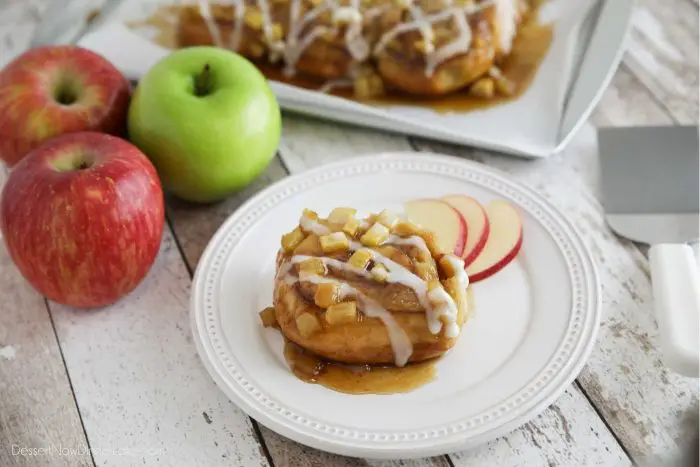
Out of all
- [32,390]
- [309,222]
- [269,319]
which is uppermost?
[309,222]

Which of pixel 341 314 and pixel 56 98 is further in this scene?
pixel 56 98

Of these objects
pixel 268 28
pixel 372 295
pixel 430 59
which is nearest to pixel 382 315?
pixel 372 295

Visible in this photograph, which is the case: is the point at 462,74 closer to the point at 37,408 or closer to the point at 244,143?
the point at 244,143

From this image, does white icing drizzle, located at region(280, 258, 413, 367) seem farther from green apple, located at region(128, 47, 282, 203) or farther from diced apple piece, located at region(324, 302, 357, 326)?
green apple, located at region(128, 47, 282, 203)

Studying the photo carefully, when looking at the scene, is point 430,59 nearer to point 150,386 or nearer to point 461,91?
point 461,91

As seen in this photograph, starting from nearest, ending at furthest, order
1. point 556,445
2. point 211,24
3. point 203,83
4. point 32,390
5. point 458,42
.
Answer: point 556,445
point 32,390
point 203,83
point 458,42
point 211,24

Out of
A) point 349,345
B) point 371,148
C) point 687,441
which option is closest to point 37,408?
point 349,345

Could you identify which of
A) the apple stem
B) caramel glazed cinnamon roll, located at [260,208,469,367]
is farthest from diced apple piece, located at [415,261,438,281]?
the apple stem
